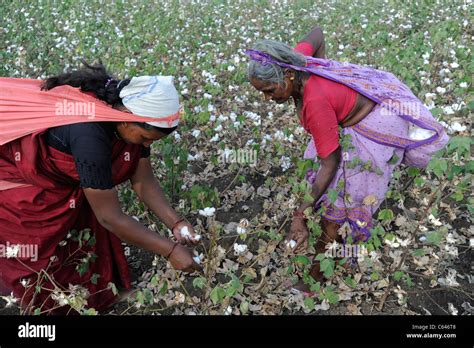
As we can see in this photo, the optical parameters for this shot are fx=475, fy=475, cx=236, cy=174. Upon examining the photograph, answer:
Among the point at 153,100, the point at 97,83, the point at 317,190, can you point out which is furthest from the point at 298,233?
the point at 97,83

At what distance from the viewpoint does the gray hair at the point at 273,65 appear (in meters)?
2.18

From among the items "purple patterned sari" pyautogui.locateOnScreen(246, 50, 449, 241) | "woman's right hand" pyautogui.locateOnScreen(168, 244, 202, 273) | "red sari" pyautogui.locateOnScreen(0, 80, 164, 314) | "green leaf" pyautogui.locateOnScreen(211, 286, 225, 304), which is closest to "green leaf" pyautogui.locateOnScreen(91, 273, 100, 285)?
"red sari" pyautogui.locateOnScreen(0, 80, 164, 314)

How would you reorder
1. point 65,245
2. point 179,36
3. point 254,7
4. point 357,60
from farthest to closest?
1. point 254,7
2. point 179,36
3. point 357,60
4. point 65,245

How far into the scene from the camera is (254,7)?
24.7 ft

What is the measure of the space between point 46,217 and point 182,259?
75cm

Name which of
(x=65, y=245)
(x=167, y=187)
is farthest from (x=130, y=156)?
(x=167, y=187)

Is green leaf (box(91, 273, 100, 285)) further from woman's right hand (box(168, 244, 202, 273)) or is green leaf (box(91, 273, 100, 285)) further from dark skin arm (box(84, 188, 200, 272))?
woman's right hand (box(168, 244, 202, 273))

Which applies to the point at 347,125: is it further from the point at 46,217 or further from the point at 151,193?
the point at 46,217

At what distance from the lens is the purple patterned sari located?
2395 mm

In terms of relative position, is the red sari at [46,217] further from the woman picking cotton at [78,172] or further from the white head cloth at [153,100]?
the white head cloth at [153,100]

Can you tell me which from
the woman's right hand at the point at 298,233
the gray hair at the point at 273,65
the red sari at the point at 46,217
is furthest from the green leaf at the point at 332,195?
the red sari at the point at 46,217

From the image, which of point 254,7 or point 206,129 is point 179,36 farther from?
point 206,129

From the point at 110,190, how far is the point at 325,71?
1.17m

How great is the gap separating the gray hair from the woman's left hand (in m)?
0.81
